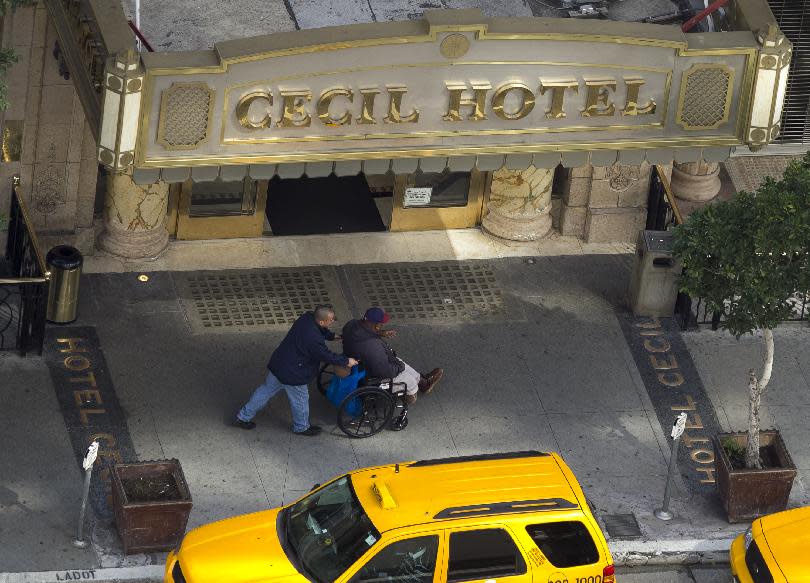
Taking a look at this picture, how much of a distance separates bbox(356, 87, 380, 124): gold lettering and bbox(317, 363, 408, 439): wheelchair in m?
2.62

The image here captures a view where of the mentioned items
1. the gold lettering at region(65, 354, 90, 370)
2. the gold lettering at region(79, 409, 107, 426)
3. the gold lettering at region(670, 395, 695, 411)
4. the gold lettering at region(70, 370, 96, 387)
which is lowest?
the gold lettering at region(79, 409, 107, 426)

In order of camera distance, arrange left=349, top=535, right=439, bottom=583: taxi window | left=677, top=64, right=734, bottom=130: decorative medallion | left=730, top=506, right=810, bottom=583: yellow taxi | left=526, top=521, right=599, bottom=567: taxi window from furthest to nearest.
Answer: left=677, top=64, right=734, bottom=130: decorative medallion → left=730, top=506, right=810, bottom=583: yellow taxi → left=526, top=521, right=599, bottom=567: taxi window → left=349, top=535, right=439, bottom=583: taxi window

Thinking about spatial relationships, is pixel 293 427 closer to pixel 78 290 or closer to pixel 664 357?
pixel 78 290

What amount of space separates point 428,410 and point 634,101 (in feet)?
13.2

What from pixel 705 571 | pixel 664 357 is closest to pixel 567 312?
pixel 664 357

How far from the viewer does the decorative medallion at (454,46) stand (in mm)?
21266

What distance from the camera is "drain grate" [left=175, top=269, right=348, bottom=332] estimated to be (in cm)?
2425

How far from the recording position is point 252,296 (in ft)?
81.0

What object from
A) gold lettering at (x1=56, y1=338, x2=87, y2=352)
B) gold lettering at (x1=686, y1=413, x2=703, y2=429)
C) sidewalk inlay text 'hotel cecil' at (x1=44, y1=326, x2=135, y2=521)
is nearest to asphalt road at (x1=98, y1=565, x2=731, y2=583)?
gold lettering at (x1=686, y1=413, x2=703, y2=429)

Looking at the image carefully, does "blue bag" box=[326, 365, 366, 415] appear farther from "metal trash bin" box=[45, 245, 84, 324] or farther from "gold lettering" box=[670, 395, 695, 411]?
"gold lettering" box=[670, 395, 695, 411]

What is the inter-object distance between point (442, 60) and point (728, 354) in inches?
215

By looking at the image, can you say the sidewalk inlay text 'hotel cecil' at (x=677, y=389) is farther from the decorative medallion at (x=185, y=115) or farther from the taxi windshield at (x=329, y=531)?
the decorative medallion at (x=185, y=115)

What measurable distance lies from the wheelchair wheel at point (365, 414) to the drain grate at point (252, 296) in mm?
2090

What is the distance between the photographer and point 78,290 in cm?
2377
